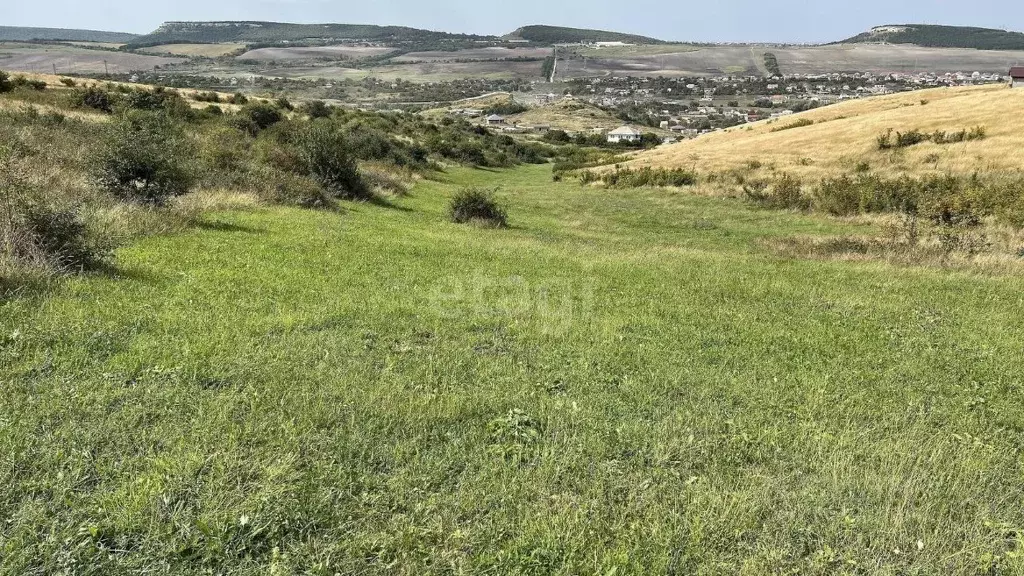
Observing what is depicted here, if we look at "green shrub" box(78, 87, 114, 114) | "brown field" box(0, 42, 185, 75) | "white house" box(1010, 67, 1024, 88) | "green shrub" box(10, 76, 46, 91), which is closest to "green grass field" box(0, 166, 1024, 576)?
"green shrub" box(78, 87, 114, 114)

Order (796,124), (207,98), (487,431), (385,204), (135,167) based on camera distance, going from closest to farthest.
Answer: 1. (487,431)
2. (135,167)
3. (385,204)
4. (207,98)
5. (796,124)

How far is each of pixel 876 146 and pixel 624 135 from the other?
218ft

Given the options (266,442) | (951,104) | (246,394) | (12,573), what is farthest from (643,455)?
(951,104)

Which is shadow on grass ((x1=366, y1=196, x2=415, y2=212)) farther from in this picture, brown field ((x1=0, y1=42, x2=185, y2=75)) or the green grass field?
brown field ((x1=0, y1=42, x2=185, y2=75))

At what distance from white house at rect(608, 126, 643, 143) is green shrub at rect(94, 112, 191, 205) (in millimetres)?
91031

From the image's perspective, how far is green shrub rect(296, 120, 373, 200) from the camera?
25172 millimetres

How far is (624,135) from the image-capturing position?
339 ft

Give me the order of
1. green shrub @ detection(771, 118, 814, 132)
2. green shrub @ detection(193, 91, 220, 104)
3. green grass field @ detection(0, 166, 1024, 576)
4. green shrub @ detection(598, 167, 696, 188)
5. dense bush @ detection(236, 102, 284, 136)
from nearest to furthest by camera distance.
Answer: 1. green grass field @ detection(0, 166, 1024, 576)
2. green shrub @ detection(598, 167, 696, 188)
3. dense bush @ detection(236, 102, 284, 136)
4. green shrub @ detection(193, 91, 220, 104)
5. green shrub @ detection(771, 118, 814, 132)

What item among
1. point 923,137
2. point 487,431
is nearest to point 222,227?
point 487,431

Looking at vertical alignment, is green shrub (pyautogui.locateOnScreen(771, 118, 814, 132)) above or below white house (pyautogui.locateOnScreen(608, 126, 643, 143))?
above

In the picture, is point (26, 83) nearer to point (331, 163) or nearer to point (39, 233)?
point (331, 163)

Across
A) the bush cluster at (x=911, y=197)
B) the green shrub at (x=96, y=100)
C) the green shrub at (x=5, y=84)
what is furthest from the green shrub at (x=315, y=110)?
the bush cluster at (x=911, y=197)

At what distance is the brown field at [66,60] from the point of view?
12825 centimetres

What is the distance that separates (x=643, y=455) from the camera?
480 centimetres
